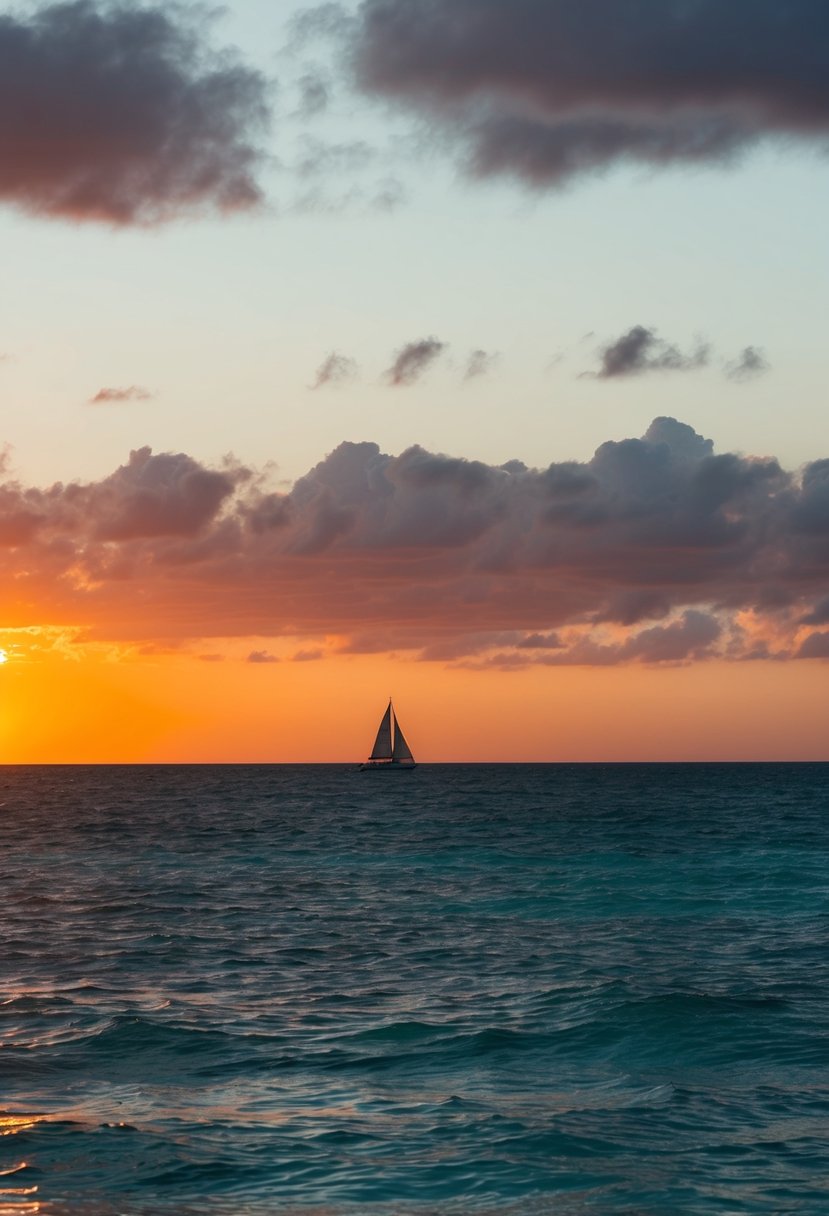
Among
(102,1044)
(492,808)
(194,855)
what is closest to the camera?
(102,1044)

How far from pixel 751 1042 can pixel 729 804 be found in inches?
5253

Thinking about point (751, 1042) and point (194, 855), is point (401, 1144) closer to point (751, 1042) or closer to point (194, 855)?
point (751, 1042)

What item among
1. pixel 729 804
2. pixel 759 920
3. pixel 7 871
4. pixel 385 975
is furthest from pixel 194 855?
pixel 729 804

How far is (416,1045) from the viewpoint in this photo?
31.0 metres

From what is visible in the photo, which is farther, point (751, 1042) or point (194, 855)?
point (194, 855)

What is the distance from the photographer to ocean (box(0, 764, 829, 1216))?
21422 millimetres

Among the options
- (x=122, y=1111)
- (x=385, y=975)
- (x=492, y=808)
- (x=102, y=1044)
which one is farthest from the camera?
(x=492, y=808)

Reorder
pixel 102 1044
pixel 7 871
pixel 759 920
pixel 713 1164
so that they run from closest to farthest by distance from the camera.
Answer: pixel 713 1164 → pixel 102 1044 → pixel 759 920 → pixel 7 871

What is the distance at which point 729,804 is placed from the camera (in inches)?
6358

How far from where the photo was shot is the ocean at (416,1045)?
21422mm

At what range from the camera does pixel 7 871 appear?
7794cm

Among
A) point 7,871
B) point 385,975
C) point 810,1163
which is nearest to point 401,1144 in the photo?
point 810,1163

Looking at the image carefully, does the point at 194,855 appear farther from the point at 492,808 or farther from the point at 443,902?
the point at 492,808

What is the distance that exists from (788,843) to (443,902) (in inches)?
1704
